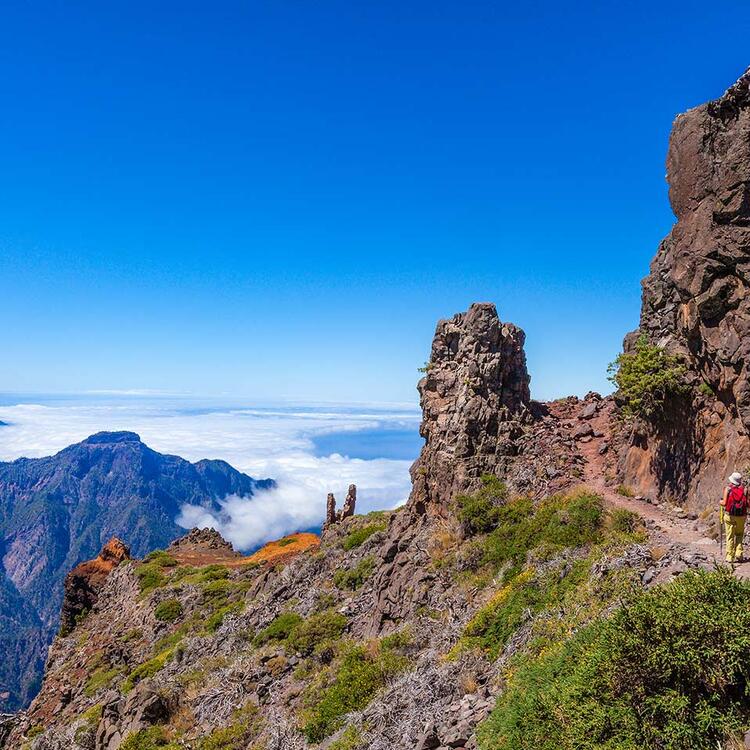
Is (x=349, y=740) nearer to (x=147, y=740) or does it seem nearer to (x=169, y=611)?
(x=147, y=740)

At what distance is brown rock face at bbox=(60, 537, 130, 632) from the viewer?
151 feet

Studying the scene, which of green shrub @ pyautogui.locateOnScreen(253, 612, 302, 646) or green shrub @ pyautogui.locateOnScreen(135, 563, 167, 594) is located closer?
green shrub @ pyautogui.locateOnScreen(253, 612, 302, 646)

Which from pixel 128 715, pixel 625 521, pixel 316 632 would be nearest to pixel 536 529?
pixel 625 521

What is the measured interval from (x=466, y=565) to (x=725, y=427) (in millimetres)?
9431

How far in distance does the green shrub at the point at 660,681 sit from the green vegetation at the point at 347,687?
26.1ft

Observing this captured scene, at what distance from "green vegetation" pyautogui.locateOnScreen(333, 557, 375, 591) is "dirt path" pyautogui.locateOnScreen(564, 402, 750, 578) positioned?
10967 millimetres

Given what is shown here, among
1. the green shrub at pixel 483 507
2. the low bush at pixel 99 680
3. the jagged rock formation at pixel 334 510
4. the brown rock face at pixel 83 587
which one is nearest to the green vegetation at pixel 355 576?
the green shrub at pixel 483 507

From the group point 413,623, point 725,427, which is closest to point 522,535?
point 413,623

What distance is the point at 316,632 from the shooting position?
810 inches

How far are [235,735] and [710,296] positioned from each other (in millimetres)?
19419

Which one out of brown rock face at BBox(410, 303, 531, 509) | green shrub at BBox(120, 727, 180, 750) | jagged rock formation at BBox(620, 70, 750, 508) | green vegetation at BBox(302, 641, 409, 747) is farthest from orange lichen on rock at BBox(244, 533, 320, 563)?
jagged rock formation at BBox(620, 70, 750, 508)

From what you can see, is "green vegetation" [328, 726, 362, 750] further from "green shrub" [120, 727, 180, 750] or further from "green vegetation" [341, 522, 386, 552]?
"green vegetation" [341, 522, 386, 552]

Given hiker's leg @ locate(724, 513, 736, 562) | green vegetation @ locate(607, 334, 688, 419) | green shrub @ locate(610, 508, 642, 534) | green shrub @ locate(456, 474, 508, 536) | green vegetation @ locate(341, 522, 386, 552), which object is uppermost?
green vegetation @ locate(607, 334, 688, 419)

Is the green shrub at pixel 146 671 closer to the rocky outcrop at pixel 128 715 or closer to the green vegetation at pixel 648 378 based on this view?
the rocky outcrop at pixel 128 715
